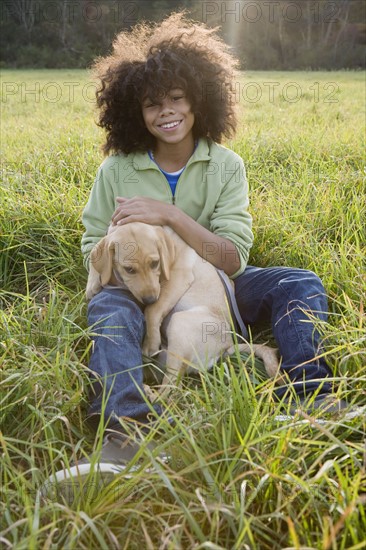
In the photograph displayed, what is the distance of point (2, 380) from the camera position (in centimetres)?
221

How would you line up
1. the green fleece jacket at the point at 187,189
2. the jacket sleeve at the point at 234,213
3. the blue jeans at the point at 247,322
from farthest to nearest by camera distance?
1. the green fleece jacket at the point at 187,189
2. the jacket sleeve at the point at 234,213
3. the blue jeans at the point at 247,322

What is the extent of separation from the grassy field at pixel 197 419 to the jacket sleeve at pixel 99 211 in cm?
35

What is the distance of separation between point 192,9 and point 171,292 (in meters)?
29.7

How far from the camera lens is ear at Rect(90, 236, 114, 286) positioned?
258 centimetres

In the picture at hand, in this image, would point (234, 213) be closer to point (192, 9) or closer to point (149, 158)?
point (149, 158)

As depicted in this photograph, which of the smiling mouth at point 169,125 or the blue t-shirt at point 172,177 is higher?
the smiling mouth at point 169,125

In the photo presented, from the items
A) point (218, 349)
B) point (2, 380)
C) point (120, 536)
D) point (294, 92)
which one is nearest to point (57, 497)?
point (120, 536)

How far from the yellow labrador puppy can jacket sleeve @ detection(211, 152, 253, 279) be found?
315mm

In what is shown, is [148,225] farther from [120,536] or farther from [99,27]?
[99,27]

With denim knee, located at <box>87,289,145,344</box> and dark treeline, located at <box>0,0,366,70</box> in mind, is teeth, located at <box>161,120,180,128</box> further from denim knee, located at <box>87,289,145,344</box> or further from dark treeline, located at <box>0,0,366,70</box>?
dark treeline, located at <box>0,0,366,70</box>

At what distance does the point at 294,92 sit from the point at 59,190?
31.9 ft

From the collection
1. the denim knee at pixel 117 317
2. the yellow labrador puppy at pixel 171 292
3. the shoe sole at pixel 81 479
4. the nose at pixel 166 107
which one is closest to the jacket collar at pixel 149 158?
the nose at pixel 166 107

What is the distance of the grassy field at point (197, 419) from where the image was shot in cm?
160

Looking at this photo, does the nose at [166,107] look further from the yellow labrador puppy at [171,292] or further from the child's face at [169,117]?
the yellow labrador puppy at [171,292]
